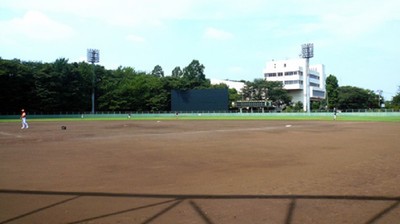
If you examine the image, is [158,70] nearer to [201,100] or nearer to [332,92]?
[201,100]

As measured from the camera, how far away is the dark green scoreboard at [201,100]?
73.4 metres

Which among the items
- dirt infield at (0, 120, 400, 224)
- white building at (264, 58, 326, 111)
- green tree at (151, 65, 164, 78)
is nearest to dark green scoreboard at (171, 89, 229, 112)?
white building at (264, 58, 326, 111)

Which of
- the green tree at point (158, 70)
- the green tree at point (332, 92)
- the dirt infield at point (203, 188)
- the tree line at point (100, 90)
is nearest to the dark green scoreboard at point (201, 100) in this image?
the tree line at point (100, 90)

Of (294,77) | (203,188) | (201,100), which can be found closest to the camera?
(203,188)

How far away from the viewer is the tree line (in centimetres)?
7281

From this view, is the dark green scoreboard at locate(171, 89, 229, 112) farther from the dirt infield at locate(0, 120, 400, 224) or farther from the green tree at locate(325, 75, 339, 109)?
the dirt infield at locate(0, 120, 400, 224)

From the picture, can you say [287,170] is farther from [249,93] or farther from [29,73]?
[249,93]

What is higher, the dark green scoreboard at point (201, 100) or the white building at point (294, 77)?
the white building at point (294, 77)

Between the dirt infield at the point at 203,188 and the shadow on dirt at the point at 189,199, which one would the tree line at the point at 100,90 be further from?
the shadow on dirt at the point at 189,199

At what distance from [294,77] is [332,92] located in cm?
1649

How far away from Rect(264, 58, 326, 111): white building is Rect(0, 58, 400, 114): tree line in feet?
36.1

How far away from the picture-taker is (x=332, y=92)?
104m

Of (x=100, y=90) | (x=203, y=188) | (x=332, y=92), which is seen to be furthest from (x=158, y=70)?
(x=203, y=188)

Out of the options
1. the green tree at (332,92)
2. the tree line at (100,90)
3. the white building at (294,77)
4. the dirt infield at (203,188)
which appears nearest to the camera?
the dirt infield at (203,188)
